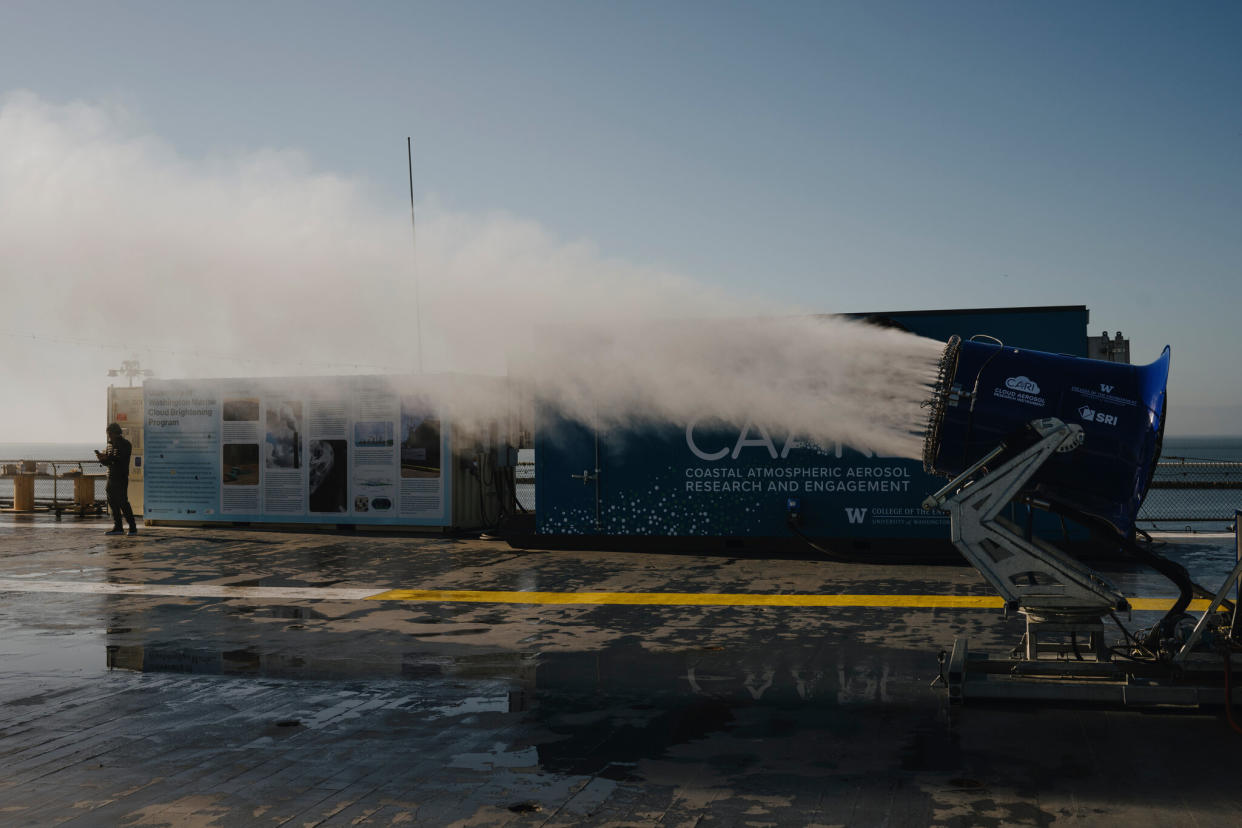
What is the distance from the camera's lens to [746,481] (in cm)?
1409

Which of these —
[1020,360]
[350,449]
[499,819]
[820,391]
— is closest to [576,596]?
[820,391]

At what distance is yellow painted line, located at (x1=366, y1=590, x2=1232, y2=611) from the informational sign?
236 inches

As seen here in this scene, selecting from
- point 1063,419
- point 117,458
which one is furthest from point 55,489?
point 1063,419

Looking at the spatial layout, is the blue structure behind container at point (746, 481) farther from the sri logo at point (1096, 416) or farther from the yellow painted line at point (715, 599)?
the sri logo at point (1096, 416)

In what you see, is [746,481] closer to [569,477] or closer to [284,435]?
[569,477]

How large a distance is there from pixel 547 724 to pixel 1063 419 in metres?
4.14

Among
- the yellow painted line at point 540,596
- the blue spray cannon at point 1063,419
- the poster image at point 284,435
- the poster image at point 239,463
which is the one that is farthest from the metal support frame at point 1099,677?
the poster image at point 239,463

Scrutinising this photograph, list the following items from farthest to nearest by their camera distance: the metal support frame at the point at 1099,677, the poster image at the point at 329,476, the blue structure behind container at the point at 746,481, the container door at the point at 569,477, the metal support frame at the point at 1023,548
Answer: the poster image at the point at 329,476
the container door at the point at 569,477
the blue structure behind container at the point at 746,481
the metal support frame at the point at 1023,548
the metal support frame at the point at 1099,677

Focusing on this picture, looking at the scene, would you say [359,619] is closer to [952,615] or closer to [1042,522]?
[952,615]

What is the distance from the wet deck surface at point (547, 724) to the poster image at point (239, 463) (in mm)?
6978

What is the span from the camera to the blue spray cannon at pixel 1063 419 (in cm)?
697

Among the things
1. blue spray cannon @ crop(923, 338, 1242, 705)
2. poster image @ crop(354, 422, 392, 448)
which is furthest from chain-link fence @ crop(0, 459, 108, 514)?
blue spray cannon @ crop(923, 338, 1242, 705)

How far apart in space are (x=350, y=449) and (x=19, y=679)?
33.3 feet

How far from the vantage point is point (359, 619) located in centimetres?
989
